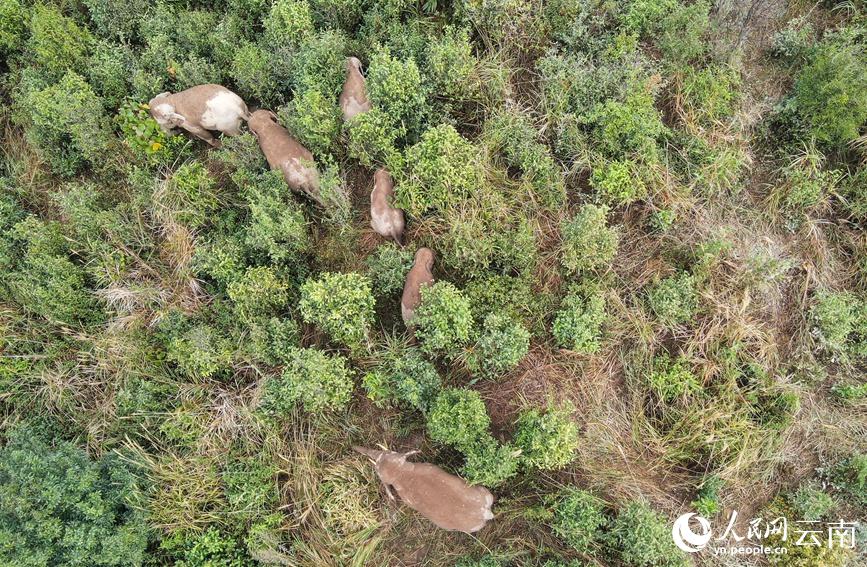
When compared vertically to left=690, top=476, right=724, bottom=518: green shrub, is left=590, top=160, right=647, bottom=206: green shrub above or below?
above

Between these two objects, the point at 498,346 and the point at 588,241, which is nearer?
the point at 498,346

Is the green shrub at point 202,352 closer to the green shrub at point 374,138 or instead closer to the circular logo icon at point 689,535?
the green shrub at point 374,138

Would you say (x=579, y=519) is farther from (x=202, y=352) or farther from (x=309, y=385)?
(x=202, y=352)

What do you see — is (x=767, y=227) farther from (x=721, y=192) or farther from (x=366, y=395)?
(x=366, y=395)

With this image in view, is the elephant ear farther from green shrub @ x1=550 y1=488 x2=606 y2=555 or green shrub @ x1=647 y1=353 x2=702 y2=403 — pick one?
green shrub @ x1=647 y1=353 x2=702 y2=403

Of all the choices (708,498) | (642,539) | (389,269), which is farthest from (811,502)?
(389,269)

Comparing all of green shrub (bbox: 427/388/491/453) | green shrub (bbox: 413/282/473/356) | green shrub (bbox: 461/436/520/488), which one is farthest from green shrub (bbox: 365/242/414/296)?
green shrub (bbox: 461/436/520/488)
